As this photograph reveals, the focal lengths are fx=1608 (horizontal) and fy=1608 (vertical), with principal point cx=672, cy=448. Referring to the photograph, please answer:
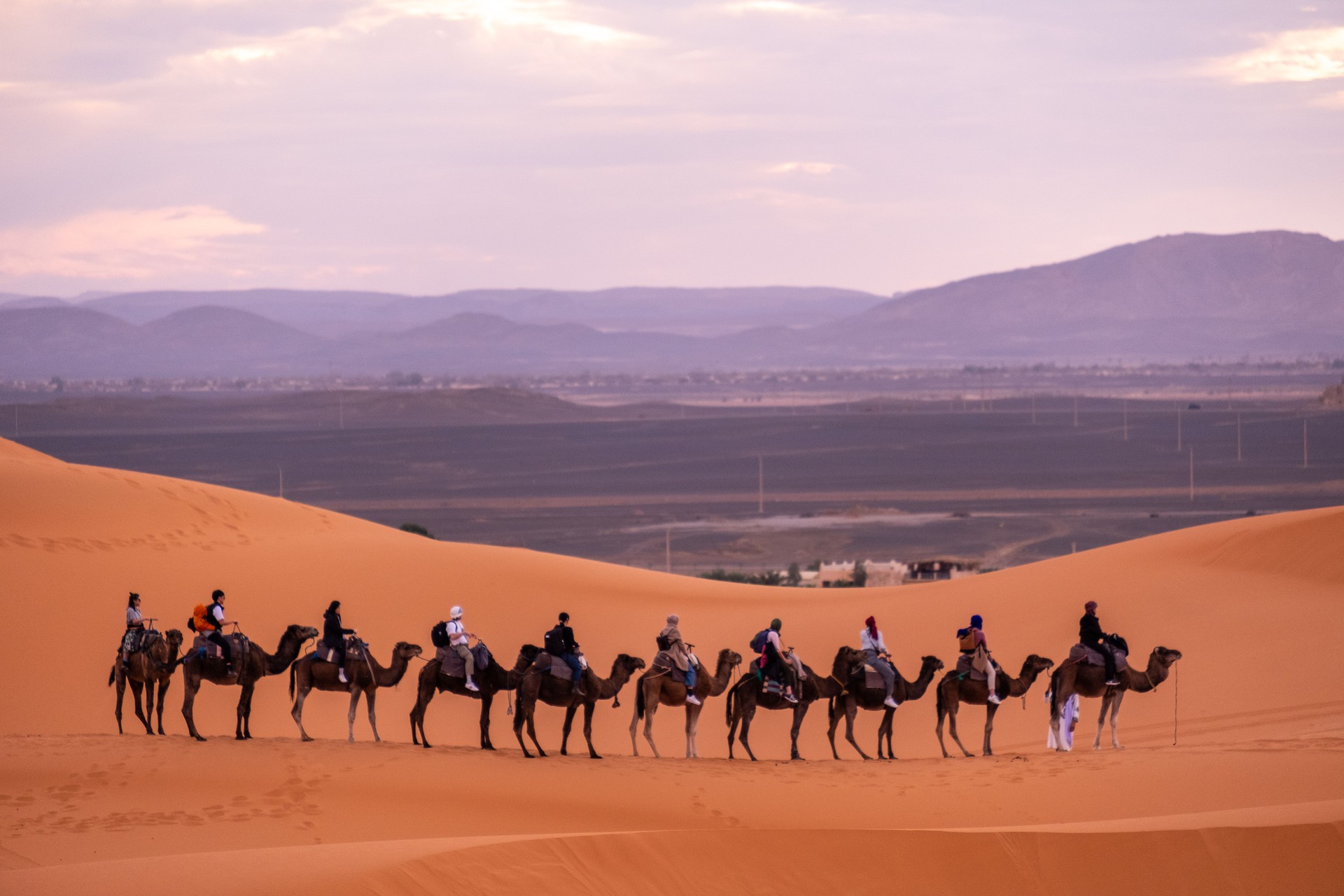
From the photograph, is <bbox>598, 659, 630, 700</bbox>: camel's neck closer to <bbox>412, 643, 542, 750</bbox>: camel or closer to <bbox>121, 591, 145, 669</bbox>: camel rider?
<bbox>412, 643, 542, 750</bbox>: camel

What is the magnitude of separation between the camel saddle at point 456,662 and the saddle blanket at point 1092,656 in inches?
228

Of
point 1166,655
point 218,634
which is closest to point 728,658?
point 1166,655

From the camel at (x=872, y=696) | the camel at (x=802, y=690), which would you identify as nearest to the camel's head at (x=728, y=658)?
the camel at (x=802, y=690)

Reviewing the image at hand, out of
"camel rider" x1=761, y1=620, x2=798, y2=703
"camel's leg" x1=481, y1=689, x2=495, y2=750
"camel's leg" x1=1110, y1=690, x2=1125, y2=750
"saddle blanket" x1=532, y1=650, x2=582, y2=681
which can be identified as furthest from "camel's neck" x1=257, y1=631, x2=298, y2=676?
"camel's leg" x1=1110, y1=690, x2=1125, y2=750

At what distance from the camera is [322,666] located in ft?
52.0

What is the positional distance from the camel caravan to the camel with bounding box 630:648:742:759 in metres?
0.02

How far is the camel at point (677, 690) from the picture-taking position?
15.7 metres

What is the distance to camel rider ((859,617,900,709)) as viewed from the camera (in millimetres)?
15680

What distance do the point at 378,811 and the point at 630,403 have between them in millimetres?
145446

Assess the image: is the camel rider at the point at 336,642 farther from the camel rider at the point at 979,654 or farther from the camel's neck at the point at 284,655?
the camel rider at the point at 979,654

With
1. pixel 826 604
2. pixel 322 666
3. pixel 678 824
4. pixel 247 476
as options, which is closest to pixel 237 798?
pixel 322 666

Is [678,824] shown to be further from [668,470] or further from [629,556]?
[668,470]

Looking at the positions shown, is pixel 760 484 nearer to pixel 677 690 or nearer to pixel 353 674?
pixel 677 690

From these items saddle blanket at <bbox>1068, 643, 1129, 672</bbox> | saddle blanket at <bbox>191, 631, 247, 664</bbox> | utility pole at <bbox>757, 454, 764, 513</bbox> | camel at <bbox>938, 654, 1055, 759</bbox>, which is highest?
saddle blanket at <bbox>191, 631, 247, 664</bbox>
